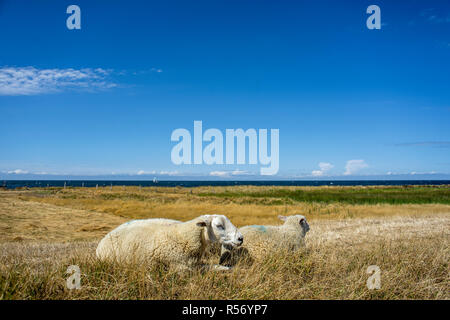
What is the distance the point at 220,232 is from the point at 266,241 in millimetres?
1785

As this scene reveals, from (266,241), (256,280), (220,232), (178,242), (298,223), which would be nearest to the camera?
(256,280)

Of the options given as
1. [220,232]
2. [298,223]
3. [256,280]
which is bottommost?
[256,280]

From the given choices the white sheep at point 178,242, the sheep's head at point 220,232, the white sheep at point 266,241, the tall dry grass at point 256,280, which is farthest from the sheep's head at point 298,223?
the sheep's head at point 220,232

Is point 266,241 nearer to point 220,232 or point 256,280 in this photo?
point 220,232

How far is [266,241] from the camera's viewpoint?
25.5 ft

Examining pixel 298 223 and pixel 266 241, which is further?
pixel 298 223

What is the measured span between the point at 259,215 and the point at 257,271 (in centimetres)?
1982

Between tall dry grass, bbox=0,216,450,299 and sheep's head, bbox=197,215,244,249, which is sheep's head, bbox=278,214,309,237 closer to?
tall dry grass, bbox=0,216,450,299

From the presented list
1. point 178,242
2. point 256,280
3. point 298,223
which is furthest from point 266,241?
point 256,280

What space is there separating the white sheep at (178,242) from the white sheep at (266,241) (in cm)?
75

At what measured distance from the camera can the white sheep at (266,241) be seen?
7277 mm

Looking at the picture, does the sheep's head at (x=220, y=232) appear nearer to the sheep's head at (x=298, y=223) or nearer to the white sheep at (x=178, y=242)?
the white sheep at (x=178, y=242)

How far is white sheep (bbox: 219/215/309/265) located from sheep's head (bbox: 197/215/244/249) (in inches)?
28.0
